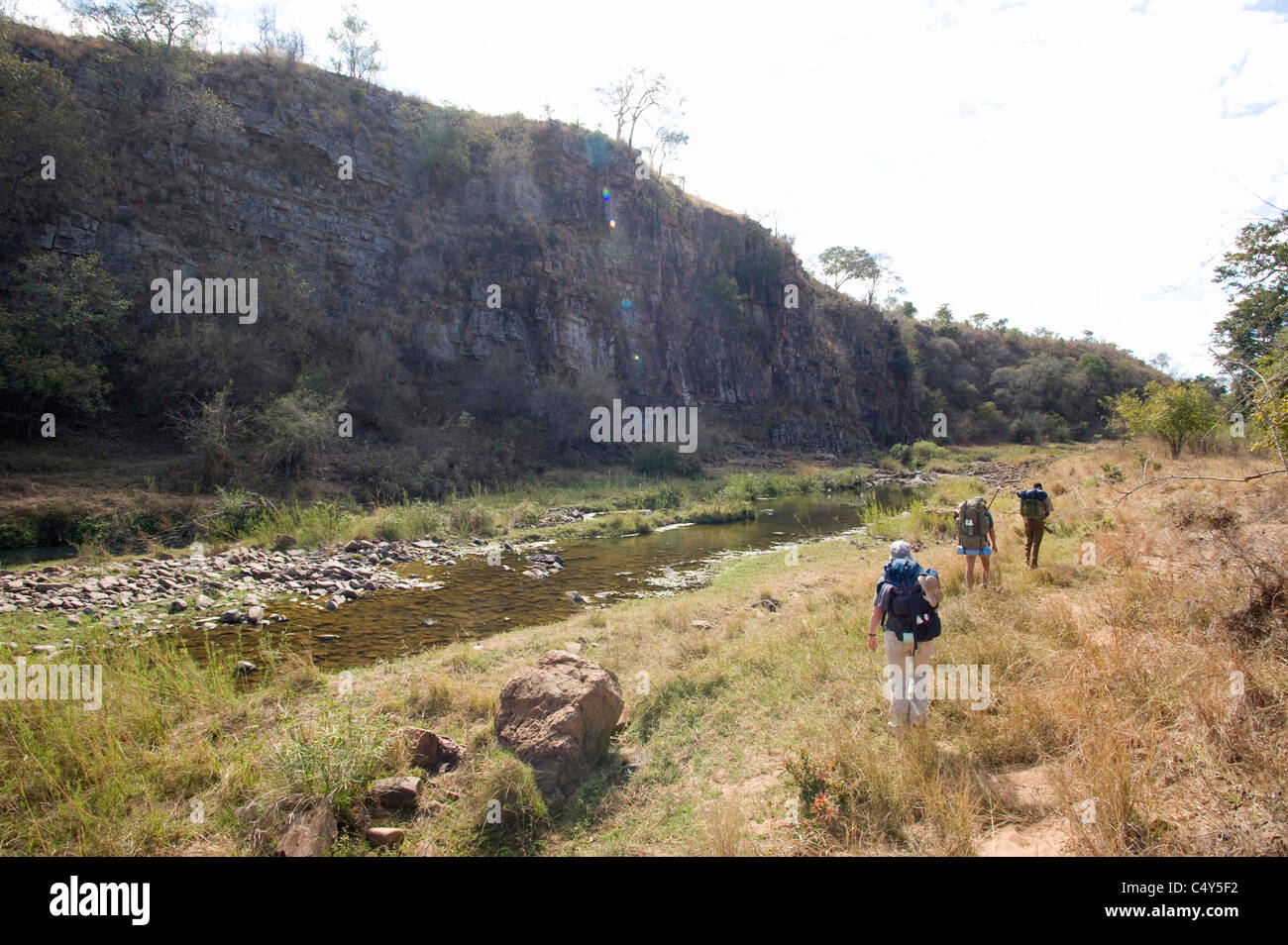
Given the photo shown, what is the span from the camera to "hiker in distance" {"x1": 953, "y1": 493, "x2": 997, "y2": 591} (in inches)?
349

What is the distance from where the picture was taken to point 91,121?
80.5ft

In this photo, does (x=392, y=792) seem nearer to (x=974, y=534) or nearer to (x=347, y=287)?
Answer: (x=974, y=534)

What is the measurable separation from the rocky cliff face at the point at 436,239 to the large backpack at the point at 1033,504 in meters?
25.5

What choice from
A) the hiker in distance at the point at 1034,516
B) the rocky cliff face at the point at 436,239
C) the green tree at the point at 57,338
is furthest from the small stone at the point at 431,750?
the rocky cliff face at the point at 436,239

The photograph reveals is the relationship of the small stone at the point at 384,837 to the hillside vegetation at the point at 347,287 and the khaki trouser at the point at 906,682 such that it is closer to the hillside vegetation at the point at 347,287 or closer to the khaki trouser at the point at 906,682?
the khaki trouser at the point at 906,682

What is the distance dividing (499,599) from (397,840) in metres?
8.08

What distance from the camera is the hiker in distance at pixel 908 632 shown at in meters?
5.05

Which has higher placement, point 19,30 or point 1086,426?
point 19,30

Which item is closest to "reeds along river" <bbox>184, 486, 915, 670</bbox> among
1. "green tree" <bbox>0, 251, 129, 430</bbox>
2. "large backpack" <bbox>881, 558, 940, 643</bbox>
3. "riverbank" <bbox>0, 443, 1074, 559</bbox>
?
"riverbank" <bbox>0, 443, 1074, 559</bbox>

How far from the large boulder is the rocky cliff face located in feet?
79.3

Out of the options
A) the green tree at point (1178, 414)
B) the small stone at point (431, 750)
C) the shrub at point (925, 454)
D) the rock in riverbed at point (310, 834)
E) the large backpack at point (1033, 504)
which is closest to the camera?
the rock in riverbed at point (310, 834)

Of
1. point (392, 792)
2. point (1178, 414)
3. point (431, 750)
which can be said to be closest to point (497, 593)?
point (431, 750)

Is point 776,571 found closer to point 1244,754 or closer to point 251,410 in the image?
point 1244,754
